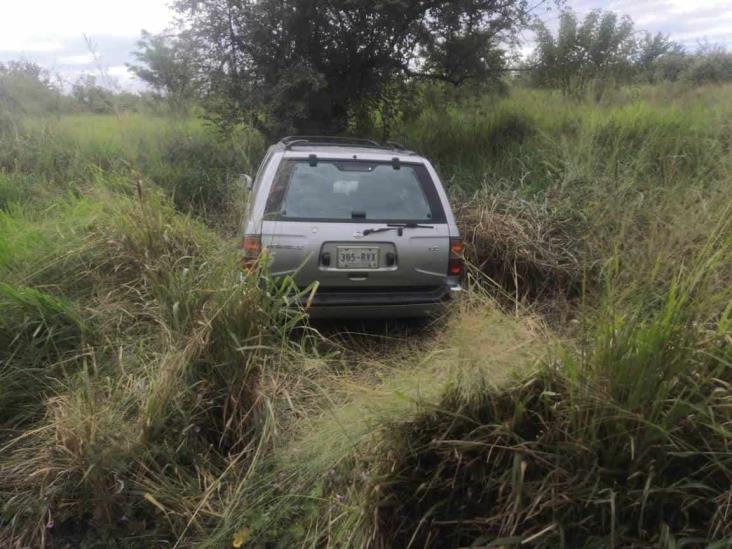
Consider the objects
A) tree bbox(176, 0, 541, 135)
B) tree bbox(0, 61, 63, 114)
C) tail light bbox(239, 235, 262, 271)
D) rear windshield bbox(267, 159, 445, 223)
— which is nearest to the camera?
tail light bbox(239, 235, 262, 271)

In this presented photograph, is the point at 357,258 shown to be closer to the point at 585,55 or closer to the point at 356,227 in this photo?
the point at 356,227

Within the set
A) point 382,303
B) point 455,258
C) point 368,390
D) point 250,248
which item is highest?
point 250,248

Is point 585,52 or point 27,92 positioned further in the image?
point 27,92

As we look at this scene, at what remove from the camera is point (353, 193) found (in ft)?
12.9

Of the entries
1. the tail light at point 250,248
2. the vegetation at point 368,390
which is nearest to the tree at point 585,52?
the vegetation at point 368,390

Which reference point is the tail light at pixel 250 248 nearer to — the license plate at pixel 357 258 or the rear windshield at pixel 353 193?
the rear windshield at pixel 353 193

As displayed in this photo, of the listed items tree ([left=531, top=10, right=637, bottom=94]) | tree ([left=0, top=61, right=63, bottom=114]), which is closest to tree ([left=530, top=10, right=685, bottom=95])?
tree ([left=531, top=10, right=637, bottom=94])

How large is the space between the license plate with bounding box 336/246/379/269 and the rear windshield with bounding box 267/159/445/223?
0.78 ft

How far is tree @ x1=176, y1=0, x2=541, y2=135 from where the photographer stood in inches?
291

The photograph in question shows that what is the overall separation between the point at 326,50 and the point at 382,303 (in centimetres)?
A: 548

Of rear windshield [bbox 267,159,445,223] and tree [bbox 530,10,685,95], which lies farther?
tree [bbox 530,10,685,95]

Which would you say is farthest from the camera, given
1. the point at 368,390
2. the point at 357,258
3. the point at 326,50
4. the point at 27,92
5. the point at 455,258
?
the point at 27,92

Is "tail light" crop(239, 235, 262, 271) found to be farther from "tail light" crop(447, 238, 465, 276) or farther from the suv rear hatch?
"tail light" crop(447, 238, 465, 276)

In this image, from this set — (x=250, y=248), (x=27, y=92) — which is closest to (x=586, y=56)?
(x=250, y=248)
